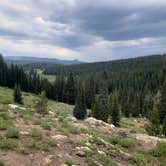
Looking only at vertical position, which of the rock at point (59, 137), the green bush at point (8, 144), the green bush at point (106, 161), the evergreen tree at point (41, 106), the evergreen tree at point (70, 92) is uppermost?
the green bush at point (8, 144)

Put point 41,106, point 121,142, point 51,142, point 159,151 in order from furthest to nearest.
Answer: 1. point 41,106
2. point 121,142
3. point 159,151
4. point 51,142

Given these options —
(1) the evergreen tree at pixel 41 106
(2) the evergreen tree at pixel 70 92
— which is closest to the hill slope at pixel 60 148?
(1) the evergreen tree at pixel 41 106

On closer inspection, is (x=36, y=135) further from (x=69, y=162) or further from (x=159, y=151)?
(x=159, y=151)

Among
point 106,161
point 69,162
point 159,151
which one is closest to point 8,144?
point 69,162

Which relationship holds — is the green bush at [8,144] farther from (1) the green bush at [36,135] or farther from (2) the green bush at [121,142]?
(2) the green bush at [121,142]

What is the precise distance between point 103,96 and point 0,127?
58.9 metres

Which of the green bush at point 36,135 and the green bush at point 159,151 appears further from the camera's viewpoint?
the green bush at point 159,151

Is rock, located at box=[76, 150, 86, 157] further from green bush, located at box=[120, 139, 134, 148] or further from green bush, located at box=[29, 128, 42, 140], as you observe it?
green bush, located at box=[120, 139, 134, 148]

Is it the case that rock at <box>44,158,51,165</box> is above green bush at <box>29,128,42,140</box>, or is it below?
below

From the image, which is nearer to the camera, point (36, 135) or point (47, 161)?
point (47, 161)

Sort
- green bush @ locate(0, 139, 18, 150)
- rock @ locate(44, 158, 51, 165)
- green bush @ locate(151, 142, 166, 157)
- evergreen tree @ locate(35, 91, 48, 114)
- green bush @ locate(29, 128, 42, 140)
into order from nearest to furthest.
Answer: rock @ locate(44, 158, 51, 165) → green bush @ locate(0, 139, 18, 150) → green bush @ locate(29, 128, 42, 140) → green bush @ locate(151, 142, 166, 157) → evergreen tree @ locate(35, 91, 48, 114)

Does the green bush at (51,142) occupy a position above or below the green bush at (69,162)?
above

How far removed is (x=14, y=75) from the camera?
86812mm

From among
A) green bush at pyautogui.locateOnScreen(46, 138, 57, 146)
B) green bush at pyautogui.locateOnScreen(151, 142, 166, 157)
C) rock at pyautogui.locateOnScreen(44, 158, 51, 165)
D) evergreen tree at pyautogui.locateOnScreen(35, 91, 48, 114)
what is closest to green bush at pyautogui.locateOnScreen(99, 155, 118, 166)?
green bush at pyautogui.locateOnScreen(46, 138, 57, 146)
